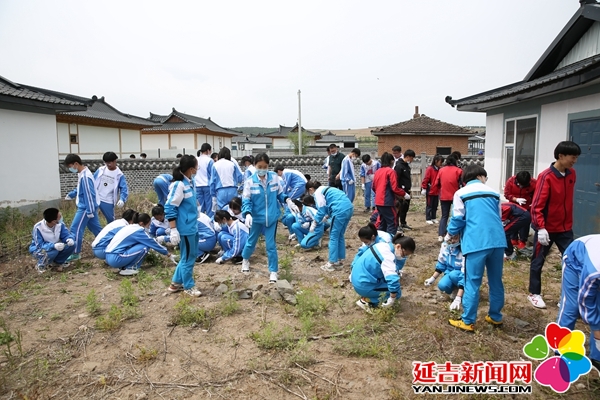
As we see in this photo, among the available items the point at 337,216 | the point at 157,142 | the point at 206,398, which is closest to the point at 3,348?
the point at 206,398

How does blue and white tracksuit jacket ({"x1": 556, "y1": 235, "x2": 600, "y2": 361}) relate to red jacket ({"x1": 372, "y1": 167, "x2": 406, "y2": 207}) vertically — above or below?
below

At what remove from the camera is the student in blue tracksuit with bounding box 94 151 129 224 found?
707cm

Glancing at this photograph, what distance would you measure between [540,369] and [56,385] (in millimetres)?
3650

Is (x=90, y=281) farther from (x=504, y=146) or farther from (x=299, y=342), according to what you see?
(x=504, y=146)

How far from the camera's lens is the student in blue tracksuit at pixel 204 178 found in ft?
26.3

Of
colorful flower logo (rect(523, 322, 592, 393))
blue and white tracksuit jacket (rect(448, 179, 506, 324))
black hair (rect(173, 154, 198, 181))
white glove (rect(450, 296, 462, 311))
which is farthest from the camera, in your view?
black hair (rect(173, 154, 198, 181))

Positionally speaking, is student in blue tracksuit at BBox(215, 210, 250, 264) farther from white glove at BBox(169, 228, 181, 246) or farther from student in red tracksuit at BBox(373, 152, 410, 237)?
student in red tracksuit at BBox(373, 152, 410, 237)

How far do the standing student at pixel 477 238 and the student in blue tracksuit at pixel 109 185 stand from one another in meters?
5.69

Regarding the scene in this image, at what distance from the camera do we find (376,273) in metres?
4.12

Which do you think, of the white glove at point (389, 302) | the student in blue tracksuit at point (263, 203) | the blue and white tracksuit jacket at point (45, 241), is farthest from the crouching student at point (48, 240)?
the white glove at point (389, 302)

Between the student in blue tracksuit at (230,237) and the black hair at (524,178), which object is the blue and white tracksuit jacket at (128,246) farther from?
the black hair at (524,178)

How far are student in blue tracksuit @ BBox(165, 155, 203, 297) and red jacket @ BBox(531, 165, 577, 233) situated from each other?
147 inches

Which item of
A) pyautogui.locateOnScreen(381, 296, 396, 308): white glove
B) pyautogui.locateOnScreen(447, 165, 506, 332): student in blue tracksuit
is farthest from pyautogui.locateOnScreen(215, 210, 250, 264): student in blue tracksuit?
pyautogui.locateOnScreen(447, 165, 506, 332): student in blue tracksuit

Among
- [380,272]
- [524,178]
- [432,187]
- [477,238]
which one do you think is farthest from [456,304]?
[432,187]
